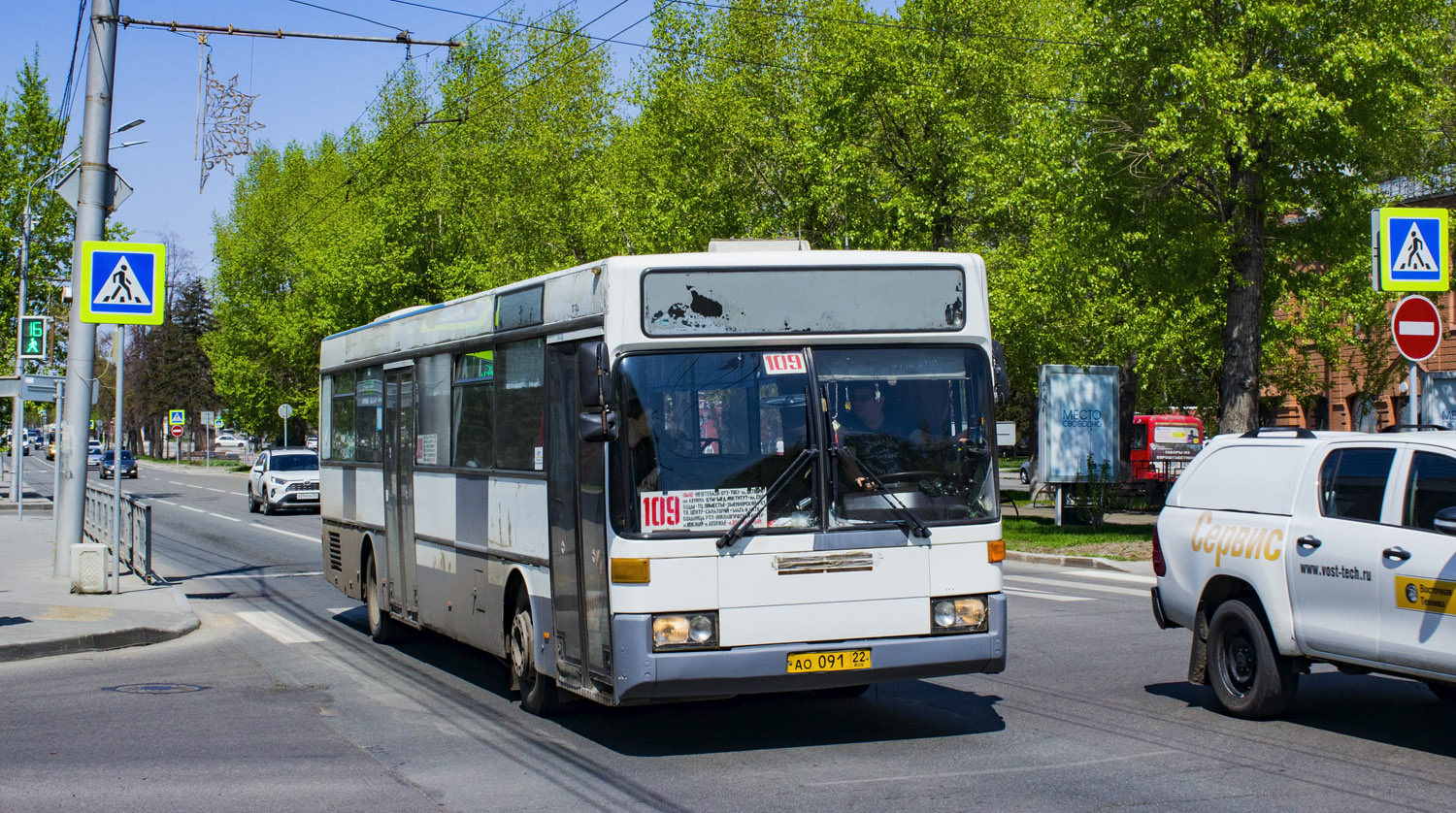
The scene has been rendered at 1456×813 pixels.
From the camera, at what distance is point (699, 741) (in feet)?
27.3

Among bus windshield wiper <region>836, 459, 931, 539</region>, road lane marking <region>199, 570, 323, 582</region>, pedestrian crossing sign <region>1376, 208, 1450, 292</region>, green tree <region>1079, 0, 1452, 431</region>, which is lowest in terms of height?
road lane marking <region>199, 570, 323, 582</region>

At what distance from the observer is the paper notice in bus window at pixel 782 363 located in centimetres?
791

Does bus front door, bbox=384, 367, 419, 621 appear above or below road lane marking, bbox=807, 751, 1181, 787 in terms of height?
above

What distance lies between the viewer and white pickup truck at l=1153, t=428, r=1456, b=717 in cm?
757

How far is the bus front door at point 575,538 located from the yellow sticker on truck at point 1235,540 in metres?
3.95

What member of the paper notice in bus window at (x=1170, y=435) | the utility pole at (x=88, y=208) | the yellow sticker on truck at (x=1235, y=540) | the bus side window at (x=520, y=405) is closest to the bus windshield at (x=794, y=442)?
the bus side window at (x=520, y=405)

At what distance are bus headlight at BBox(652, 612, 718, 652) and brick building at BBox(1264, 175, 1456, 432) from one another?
27.9 metres

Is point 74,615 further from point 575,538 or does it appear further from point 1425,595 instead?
point 1425,595

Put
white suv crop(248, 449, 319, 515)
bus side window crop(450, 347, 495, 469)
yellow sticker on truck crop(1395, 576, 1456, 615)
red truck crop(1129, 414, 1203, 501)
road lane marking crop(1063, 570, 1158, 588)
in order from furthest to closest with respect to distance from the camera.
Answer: red truck crop(1129, 414, 1203, 501) → white suv crop(248, 449, 319, 515) → road lane marking crop(1063, 570, 1158, 588) → bus side window crop(450, 347, 495, 469) → yellow sticker on truck crop(1395, 576, 1456, 615)

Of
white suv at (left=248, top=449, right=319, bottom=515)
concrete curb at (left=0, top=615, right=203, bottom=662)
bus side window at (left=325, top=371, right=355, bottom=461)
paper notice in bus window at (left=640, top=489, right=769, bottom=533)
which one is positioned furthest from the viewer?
white suv at (left=248, top=449, right=319, bottom=515)

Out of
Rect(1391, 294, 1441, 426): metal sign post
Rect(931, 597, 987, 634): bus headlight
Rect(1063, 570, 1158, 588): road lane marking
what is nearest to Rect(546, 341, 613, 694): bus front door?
Rect(931, 597, 987, 634): bus headlight

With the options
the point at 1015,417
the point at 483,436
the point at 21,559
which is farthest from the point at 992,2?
the point at 1015,417

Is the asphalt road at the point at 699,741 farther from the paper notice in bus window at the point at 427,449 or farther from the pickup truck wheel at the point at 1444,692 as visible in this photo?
the paper notice in bus window at the point at 427,449

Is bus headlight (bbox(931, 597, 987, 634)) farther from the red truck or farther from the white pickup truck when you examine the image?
the red truck
